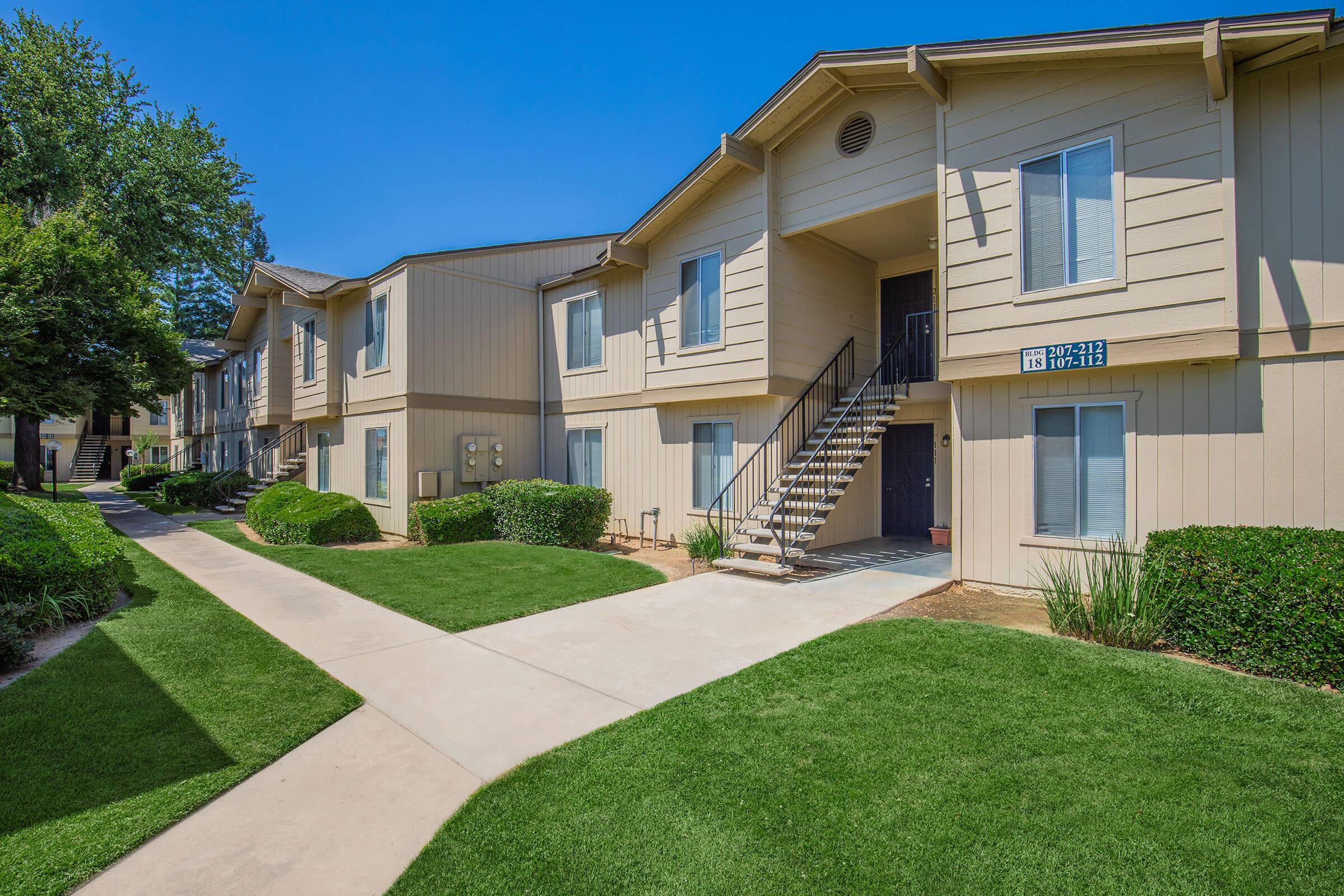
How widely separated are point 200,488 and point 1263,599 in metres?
23.4

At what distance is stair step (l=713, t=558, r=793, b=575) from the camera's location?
28.7ft

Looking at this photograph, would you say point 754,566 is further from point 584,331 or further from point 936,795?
point 584,331

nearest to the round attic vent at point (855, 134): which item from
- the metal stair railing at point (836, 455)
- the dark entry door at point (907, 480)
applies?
the metal stair railing at point (836, 455)

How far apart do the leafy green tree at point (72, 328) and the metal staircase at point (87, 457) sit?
27.3 meters

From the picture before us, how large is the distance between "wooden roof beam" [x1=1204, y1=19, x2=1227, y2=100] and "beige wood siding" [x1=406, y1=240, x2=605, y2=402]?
12258 millimetres

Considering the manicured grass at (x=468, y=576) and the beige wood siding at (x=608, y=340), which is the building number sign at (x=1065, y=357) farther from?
the beige wood siding at (x=608, y=340)

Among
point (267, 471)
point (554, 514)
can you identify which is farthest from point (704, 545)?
point (267, 471)

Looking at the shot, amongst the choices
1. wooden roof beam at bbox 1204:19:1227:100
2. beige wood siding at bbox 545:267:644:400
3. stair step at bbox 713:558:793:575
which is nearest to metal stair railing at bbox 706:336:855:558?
stair step at bbox 713:558:793:575

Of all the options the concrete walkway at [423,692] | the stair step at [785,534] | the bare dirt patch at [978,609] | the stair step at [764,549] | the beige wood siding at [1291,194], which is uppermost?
the beige wood siding at [1291,194]

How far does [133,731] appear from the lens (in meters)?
4.17

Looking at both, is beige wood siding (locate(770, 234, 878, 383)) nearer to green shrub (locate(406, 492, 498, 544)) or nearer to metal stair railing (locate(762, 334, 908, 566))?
metal stair railing (locate(762, 334, 908, 566))

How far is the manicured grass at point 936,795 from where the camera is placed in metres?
2.80

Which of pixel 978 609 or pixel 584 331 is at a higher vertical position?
pixel 584 331

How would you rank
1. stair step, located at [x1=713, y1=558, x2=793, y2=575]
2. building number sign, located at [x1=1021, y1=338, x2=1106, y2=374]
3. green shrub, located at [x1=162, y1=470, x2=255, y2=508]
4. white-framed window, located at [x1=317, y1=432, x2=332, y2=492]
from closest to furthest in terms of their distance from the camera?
building number sign, located at [x1=1021, y1=338, x2=1106, y2=374] < stair step, located at [x1=713, y1=558, x2=793, y2=575] < white-framed window, located at [x1=317, y1=432, x2=332, y2=492] < green shrub, located at [x1=162, y1=470, x2=255, y2=508]
